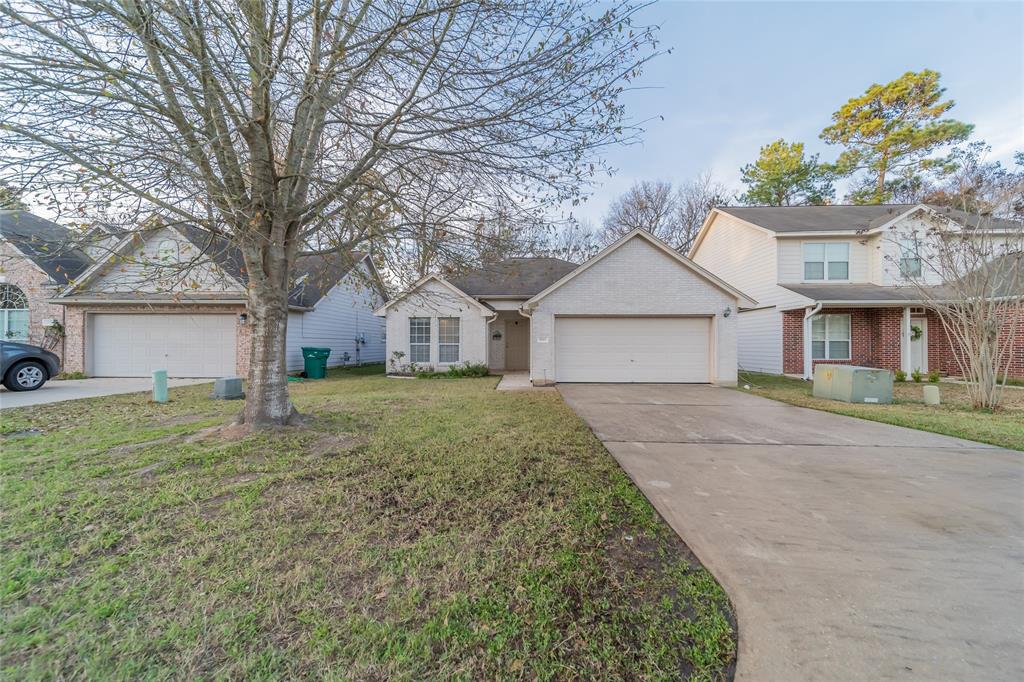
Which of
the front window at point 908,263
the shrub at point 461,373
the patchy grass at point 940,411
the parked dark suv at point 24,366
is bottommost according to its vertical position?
the patchy grass at point 940,411

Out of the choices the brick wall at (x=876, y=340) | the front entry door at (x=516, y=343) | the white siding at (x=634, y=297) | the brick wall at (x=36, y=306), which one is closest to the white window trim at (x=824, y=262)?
the brick wall at (x=876, y=340)

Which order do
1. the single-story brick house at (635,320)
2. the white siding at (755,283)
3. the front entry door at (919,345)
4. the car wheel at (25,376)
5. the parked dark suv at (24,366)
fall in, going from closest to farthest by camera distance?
1. the parked dark suv at (24,366)
2. the car wheel at (25,376)
3. the single-story brick house at (635,320)
4. the front entry door at (919,345)
5. the white siding at (755,283)

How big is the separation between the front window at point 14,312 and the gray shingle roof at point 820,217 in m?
25.9

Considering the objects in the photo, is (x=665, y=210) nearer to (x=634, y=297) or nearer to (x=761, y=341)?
(x=761, y=341)

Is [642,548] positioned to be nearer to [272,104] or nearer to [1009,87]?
[272,104]

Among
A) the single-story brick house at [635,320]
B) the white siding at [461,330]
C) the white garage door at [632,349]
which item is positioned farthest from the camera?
the white siding at [461,330]

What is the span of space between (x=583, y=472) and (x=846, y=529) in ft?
7.28

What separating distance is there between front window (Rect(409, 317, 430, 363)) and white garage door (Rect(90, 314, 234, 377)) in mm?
5980

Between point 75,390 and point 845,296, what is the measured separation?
22.3 meters

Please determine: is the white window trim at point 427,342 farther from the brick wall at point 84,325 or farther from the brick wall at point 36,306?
A: the brick wall at point 36,306

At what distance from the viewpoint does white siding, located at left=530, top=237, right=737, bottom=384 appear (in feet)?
38.2

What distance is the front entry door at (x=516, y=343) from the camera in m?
16.8

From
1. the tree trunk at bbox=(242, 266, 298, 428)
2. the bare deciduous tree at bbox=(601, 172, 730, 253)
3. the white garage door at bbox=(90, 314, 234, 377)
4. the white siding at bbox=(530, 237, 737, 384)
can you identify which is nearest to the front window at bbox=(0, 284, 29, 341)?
the white garage door at bbox=(90, 314, 234, 377)

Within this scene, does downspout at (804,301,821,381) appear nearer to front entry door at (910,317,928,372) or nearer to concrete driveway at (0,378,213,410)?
front entry door at (910,317,928,372)
